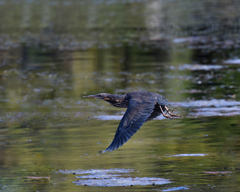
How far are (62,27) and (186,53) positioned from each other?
12.6m

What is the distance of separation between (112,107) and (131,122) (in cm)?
532

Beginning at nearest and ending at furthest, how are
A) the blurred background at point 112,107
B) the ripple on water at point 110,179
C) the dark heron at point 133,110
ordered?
1. the ripple on water at point 110,179
2. the dark heron at point 133,110
3. the blurred background at point 112,107

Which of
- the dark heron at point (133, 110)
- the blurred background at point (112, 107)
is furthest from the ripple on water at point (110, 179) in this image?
the dark heron at point (133, 110)

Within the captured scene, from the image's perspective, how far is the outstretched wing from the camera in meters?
7.26

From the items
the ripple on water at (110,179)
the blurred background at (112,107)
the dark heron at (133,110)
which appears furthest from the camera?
the blurred background at (112,107)

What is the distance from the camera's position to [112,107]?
12.8 metres

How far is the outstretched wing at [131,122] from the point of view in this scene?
726 cm

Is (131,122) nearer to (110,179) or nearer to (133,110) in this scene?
(133,110)

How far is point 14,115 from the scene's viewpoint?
12.3m

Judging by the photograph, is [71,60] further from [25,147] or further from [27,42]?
[25,147]

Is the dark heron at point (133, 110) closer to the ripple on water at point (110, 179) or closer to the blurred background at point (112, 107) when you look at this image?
the ripple on water at point (110, 179)

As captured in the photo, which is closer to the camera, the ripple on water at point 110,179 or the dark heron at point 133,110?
the ripple on water at point 110,179

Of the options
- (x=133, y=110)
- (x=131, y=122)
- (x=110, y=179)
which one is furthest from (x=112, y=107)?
(x=110, y=179)

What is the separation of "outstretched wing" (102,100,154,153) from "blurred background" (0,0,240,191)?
0.61 meters
